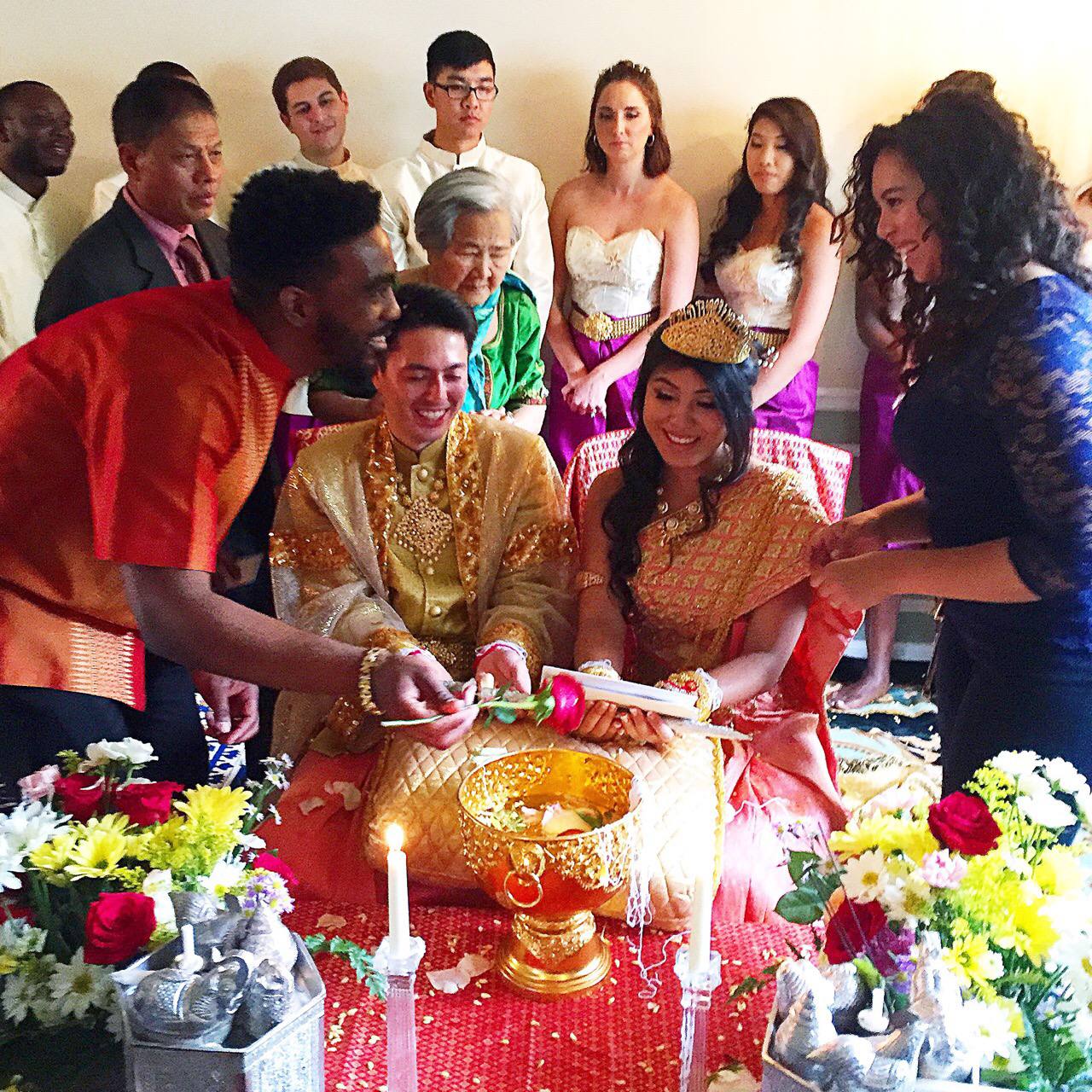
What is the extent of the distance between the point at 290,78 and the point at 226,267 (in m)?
1.18

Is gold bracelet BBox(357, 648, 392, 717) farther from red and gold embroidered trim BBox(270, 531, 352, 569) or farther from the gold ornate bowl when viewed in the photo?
red and gold embroidered trim BBox(270, 531, 352, 569)

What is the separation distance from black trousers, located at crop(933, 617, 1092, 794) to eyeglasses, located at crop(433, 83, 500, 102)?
306 centimetres

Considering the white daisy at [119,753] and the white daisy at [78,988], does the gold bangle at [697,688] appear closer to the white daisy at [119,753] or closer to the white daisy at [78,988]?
the white daisy at [119,753]

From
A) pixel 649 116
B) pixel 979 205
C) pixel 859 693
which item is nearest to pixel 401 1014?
pixel 979 205

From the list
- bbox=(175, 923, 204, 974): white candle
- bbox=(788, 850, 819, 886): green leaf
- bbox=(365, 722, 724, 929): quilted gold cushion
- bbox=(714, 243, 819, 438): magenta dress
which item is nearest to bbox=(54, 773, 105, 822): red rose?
bbox=(175, 923, 204, 974): white candle

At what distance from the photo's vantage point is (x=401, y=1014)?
109cm

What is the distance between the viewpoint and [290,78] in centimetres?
414

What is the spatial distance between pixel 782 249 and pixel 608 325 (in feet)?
2.40

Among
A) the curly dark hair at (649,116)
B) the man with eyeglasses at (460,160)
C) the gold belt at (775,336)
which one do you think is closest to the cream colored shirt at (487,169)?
the man with eyeglasses at (460,160)

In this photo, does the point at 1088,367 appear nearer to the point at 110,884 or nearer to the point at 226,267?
the point at 110,884

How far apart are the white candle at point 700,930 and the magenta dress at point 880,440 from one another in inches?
136

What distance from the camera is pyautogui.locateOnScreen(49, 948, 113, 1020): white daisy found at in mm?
1112

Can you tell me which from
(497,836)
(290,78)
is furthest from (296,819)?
(290,78)

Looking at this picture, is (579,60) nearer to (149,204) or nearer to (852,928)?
(149,204)
